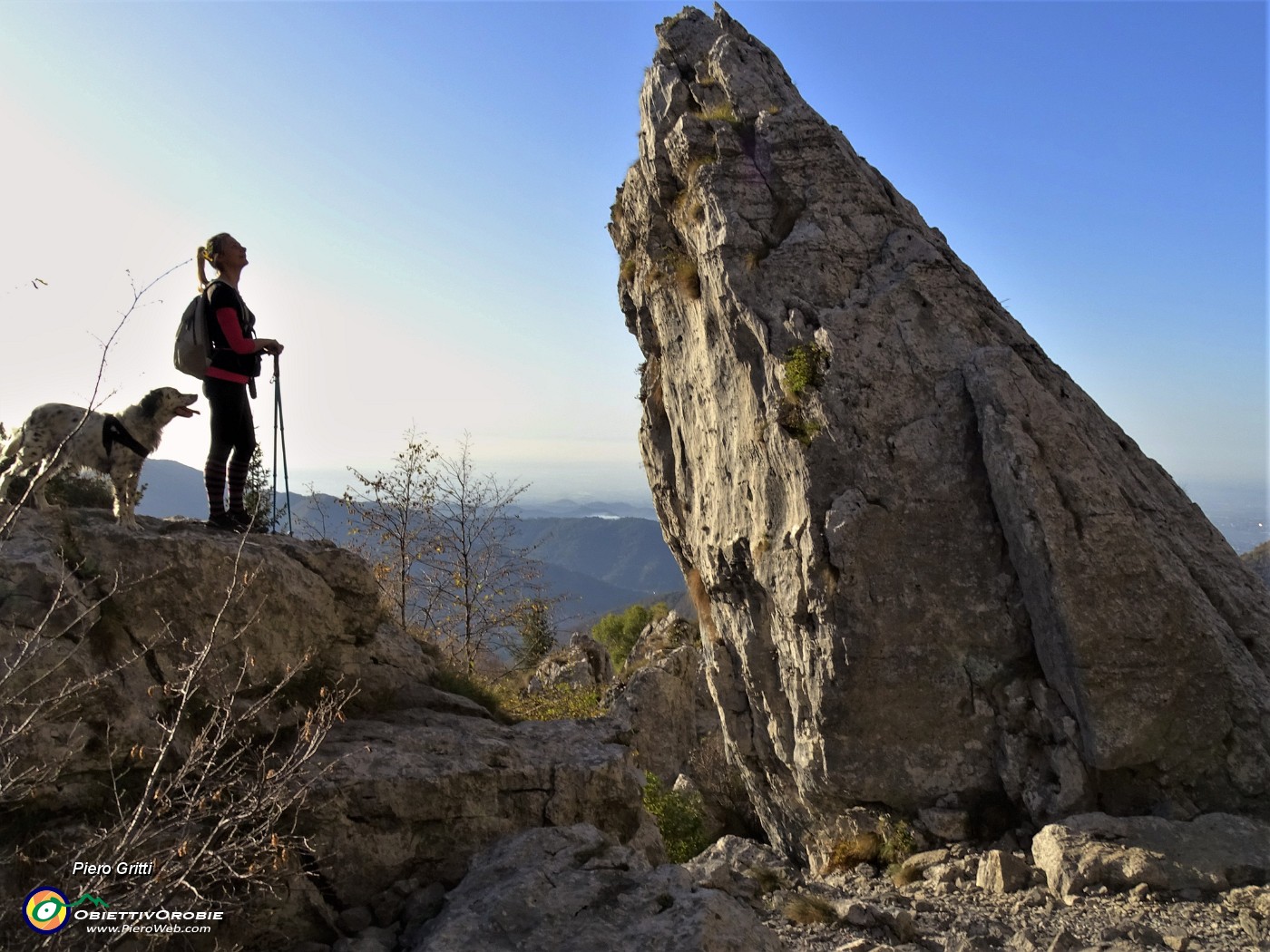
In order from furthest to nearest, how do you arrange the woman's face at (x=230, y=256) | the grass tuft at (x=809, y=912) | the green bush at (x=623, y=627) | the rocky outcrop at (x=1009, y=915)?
the green bush at (x=623, y=627), the grass tuft at (x=809, y=912), the woman's face at (x=230, y=256), the rocky outcrop at (x=1009, y=915)

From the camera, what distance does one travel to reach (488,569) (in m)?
19.2

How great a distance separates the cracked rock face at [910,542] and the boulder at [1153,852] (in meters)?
0.66

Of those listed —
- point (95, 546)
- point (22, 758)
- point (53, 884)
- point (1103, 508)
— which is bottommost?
point (53, 884)

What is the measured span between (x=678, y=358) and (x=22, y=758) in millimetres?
11860

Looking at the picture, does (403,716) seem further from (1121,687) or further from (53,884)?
(1121,687)

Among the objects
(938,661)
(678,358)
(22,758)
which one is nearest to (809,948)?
(938,661)

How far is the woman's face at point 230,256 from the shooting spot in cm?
681

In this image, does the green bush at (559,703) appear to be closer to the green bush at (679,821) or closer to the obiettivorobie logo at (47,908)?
the green bush at (679,821)

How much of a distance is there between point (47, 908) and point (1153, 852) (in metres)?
8.96

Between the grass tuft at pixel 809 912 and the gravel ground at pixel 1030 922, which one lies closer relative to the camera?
the gravel ground at pixel 1030 922

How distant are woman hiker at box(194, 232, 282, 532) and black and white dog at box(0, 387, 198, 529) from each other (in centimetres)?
25

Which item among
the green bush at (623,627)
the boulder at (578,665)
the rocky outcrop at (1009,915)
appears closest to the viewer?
the rocky outcrop at (1009,915)

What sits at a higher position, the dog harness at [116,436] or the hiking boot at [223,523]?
the dog harness at [116,436]

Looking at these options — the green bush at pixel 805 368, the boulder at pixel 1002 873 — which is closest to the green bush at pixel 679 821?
the boulder at pixel 1002 873
